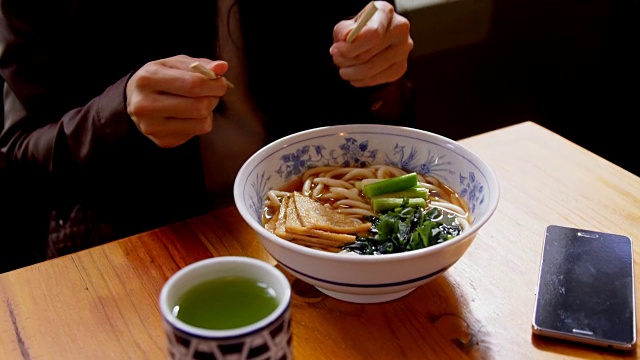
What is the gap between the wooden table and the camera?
32.6 inches

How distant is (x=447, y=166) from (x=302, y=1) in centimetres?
67

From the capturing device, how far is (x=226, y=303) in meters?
0.64

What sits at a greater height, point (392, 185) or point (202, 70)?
point (202, 70)

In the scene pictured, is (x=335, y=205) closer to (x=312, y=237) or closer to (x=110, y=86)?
(x=312, y=237)

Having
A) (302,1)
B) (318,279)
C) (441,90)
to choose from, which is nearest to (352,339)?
(318,279)

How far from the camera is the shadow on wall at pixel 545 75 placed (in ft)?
8.64

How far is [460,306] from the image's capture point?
896mm

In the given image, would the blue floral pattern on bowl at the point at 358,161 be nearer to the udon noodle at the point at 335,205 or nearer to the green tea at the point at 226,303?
the udon noodle at the point at 335,205

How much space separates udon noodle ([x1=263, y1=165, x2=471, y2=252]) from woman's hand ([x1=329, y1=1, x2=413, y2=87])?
226 millimetres

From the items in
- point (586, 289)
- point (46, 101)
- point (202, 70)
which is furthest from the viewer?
point (46, 101)

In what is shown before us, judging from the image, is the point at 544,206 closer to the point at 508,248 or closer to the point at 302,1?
the point at 508,248

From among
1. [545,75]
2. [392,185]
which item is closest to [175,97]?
[392,185]

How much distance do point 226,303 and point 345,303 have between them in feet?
1.00

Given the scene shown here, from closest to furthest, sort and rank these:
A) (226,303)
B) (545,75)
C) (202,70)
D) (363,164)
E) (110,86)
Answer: (226,303)
(202,70)
(363,164)
(110,86)
(545,75)
